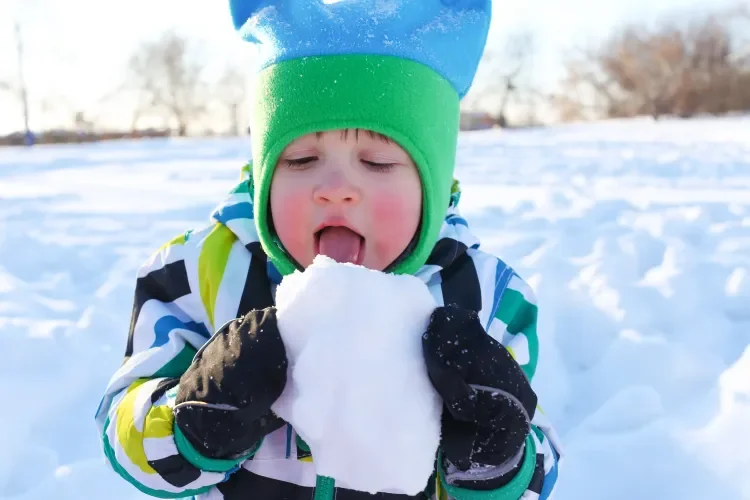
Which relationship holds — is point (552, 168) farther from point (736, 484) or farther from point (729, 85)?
point (729, 85)

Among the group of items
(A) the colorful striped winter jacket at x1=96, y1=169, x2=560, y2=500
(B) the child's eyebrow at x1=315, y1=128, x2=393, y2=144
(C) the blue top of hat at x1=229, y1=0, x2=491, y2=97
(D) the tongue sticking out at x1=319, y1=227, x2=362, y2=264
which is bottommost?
(A) the colorful striped winter jacket at x1=96, y1=169, x2=560, y2=500

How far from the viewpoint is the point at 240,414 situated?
108 centimetres

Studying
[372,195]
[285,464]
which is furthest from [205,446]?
[372,195]

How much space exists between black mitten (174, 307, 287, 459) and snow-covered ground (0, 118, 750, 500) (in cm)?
99

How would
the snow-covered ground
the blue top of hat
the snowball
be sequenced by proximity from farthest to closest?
the snow-covered ground
the blue top of hat
the snowball

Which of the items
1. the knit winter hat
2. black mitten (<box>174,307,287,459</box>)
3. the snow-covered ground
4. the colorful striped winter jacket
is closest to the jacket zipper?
the colorful striped winter jacket

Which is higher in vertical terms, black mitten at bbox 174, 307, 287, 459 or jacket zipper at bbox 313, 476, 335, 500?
black mitten at bbox 174, 307, 287, 459

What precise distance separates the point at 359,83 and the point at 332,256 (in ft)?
1.20

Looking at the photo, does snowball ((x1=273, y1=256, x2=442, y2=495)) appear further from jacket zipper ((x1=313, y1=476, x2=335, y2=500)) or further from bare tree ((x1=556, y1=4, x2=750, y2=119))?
bare tree ((x1=556, y1=4, x2=750, y2=119))

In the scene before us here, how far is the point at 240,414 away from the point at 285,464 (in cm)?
39

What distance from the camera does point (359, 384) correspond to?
3.34 feet

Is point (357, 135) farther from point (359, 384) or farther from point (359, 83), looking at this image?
point (359, 384)

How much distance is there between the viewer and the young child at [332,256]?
1105mm

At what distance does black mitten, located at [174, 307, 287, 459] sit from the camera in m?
1.05
